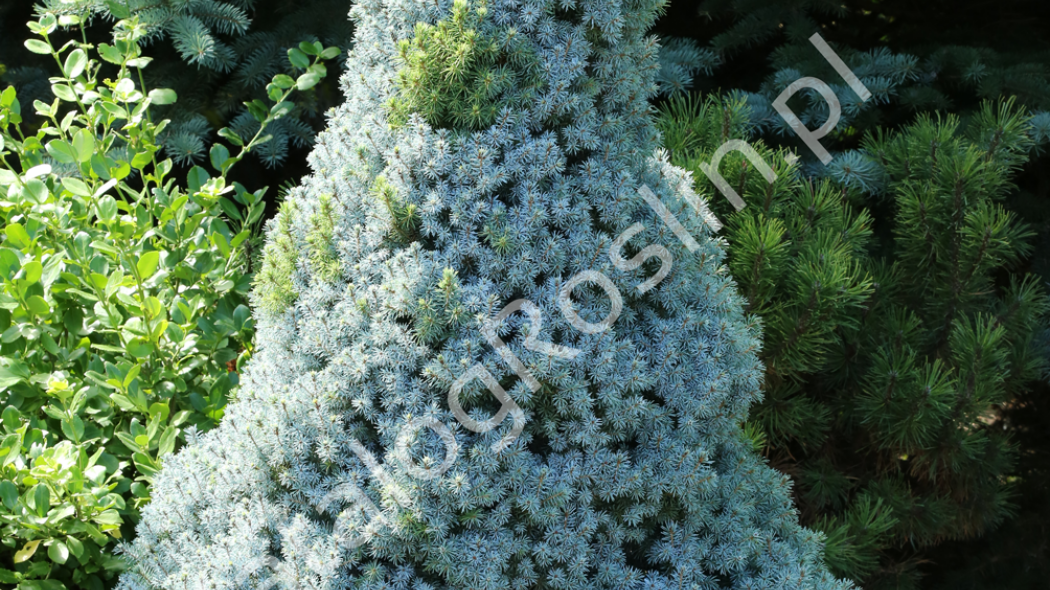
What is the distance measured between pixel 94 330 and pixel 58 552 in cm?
74

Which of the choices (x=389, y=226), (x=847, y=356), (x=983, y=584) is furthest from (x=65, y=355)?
(x=983, y=584)

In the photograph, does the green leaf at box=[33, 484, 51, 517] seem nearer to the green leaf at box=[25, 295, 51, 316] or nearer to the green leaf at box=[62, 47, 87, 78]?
the green leaf at box=[25, 295, 51, 316]

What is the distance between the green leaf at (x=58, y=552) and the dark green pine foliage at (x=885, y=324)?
6.22ft

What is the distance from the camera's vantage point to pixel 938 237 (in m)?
2.64

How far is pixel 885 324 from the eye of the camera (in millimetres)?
2645

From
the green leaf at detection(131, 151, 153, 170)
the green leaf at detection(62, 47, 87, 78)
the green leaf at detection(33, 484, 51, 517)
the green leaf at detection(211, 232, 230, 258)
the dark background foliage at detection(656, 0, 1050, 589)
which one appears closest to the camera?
the green leaf at detection(33, 484, 51, 517)

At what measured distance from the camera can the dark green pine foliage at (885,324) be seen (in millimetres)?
2422

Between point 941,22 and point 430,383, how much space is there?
3884 millimetres

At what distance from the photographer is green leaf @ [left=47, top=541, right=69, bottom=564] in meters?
1.95

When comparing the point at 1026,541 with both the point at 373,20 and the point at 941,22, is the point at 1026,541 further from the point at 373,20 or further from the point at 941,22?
the point at 373,20

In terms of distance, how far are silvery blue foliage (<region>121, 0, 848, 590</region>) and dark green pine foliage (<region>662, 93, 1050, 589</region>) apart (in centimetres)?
67

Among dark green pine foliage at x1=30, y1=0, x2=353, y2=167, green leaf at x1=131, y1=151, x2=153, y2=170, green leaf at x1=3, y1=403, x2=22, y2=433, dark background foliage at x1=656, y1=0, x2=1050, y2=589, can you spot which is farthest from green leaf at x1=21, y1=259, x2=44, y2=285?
dark background foliage at x1=656, y1=0, x2=1050, y2=589

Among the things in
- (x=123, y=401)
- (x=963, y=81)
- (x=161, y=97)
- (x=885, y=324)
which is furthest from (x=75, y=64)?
(x=963, y=81)

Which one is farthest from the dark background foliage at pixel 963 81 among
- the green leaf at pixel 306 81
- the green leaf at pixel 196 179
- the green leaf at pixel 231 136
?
the green leaf at pixel 196 179
